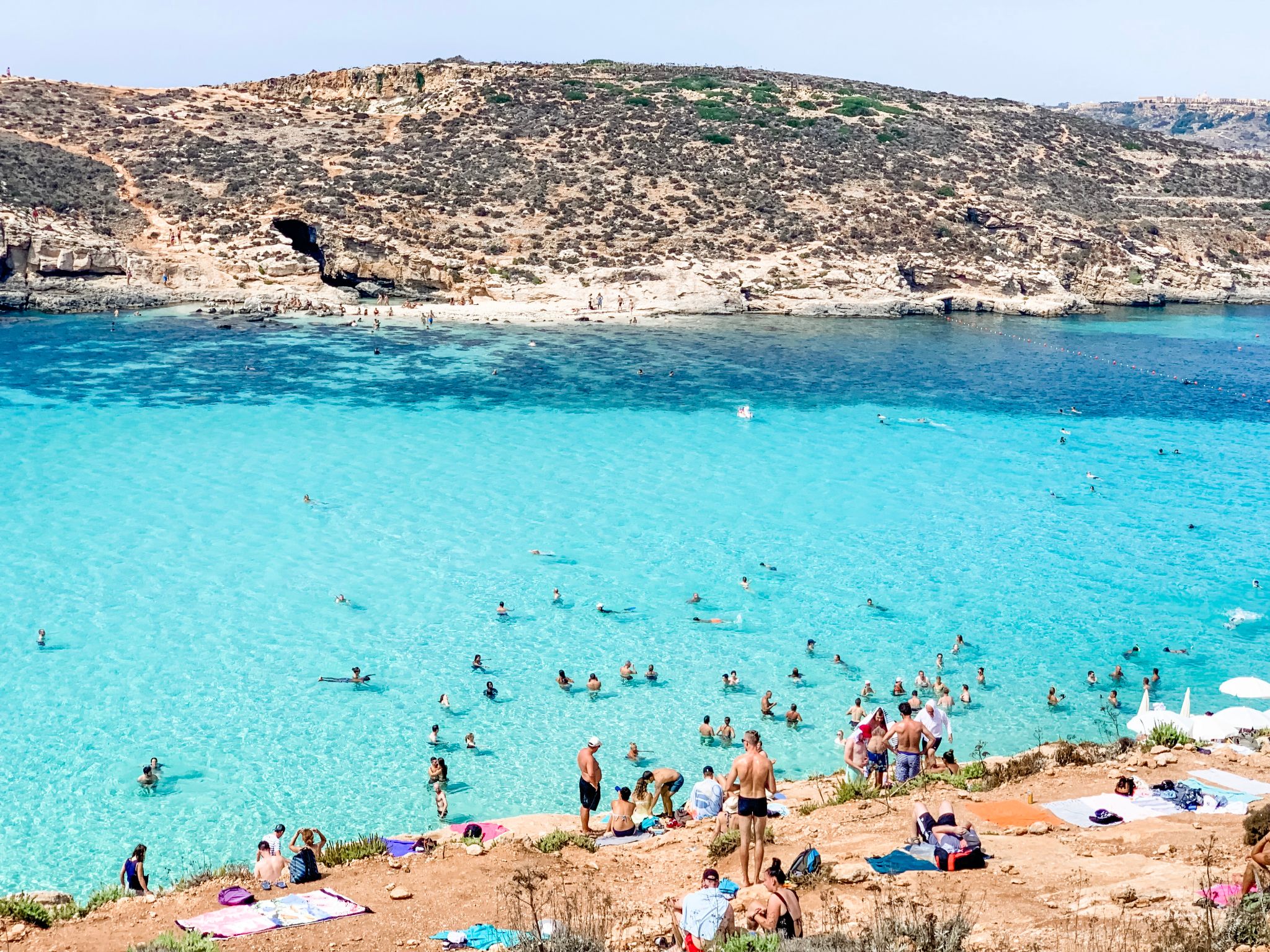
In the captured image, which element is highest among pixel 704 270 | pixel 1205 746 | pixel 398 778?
pixel 704 270

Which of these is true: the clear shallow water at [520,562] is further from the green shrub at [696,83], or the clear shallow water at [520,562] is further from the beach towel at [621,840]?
the green shrub at [696,83]

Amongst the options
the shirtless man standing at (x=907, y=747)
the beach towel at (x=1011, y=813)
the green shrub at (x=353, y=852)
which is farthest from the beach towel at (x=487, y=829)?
the beach towel at (x=1011, y=813)

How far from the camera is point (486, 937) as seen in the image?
11.1 meters

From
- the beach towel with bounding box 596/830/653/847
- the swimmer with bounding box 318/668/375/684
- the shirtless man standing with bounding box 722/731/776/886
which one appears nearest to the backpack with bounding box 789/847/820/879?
the shirtless man standing with bounding box 722/731/776/886

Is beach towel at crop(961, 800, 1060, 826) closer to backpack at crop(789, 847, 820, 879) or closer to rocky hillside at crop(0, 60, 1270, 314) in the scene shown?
backpack at crop(789, 847, 820, 879)

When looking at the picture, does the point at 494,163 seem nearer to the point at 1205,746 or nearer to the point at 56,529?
the point at 56,529

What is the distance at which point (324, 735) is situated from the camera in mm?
21484

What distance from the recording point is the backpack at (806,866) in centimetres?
1248

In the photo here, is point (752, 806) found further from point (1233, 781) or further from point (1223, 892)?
point (1233, 781)

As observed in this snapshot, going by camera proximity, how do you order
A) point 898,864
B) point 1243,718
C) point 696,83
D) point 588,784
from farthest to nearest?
1. point 696,83
2. point 1243,718
3. point 588,784
4. point 898,864

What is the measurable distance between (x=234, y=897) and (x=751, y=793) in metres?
6.00

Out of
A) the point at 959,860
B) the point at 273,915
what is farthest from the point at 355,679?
the point at 959,860

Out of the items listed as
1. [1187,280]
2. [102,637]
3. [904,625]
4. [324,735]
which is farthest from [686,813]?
[1187,280]

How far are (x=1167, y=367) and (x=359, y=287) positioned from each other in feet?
150
